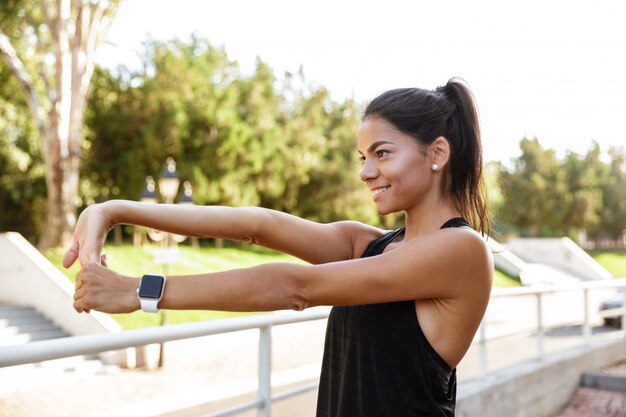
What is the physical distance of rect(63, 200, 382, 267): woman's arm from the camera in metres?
1.40

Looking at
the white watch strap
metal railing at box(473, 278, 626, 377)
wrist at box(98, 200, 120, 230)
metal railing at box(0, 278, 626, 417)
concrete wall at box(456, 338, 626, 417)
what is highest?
wrist at box(98, 200, 120, 230)

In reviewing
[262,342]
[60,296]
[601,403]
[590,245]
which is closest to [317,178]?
[60,296]

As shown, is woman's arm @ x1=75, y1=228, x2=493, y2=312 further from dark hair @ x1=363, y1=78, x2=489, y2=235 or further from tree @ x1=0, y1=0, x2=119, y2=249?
tree @ x1=0, y1=0, x2=119, y2=249

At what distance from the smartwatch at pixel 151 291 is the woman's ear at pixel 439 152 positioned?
675mm

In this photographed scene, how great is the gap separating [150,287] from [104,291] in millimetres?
74

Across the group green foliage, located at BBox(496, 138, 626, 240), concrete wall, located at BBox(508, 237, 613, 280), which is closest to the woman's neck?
concrete wall, located at BBox(508, 237, 613, 280)

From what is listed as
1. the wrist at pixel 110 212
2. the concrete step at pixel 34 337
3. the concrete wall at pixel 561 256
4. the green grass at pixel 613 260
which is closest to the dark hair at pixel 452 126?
the wrist at pixel 110 212

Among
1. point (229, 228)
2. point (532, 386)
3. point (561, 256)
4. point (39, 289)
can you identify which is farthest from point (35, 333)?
point (561, 256)

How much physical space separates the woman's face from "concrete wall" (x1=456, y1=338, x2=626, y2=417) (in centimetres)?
291

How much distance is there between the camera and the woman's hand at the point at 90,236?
1.33 m

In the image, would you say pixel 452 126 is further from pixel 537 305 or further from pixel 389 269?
pixel 537 305

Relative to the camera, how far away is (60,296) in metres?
14.3

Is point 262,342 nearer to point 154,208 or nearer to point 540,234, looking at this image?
point 154,208

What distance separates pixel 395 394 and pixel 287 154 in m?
28.9
